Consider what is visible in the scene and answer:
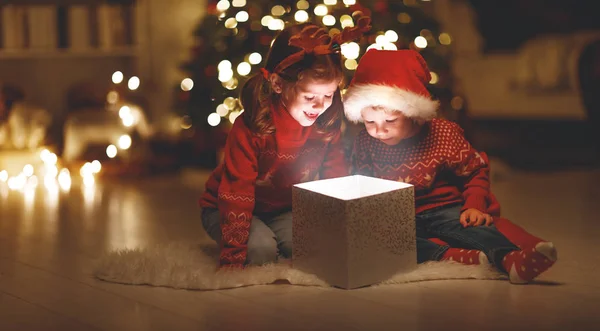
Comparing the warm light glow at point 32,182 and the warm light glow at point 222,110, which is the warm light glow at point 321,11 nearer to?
the warm light glow at point 222,110

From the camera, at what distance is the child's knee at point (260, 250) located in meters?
1.94

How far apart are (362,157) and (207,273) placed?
0.46m

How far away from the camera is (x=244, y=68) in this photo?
285 cm

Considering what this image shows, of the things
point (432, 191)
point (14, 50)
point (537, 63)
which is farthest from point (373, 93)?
point (537, 63)

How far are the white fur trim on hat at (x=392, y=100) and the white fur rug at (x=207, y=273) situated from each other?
329mm

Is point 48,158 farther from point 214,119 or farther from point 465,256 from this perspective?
point 465,256

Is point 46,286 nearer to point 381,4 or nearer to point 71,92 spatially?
point 381,4

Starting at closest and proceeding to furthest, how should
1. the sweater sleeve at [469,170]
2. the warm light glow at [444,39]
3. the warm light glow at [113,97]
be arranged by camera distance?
the sweater sleeve at [469,170] → the warm light glow at [444,39] → the warm light glow at [113,97]

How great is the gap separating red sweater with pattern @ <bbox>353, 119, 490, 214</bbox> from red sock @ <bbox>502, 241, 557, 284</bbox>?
19 cm

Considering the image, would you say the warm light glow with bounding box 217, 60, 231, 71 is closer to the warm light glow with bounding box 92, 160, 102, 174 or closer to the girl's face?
the warm light glow with bounding box 92, 160, 102, 174

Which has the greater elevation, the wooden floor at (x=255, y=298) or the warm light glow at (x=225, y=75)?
the warm light glow at (x=225, y=75)

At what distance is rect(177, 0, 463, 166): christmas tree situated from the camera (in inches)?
109

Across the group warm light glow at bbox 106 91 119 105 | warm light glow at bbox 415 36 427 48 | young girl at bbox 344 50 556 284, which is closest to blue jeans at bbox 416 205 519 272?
young girl at bbox 344 50 556 284

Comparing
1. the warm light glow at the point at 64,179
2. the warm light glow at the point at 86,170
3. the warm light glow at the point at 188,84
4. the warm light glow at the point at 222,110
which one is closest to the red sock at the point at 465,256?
the warm light glow at the point at 222,110
